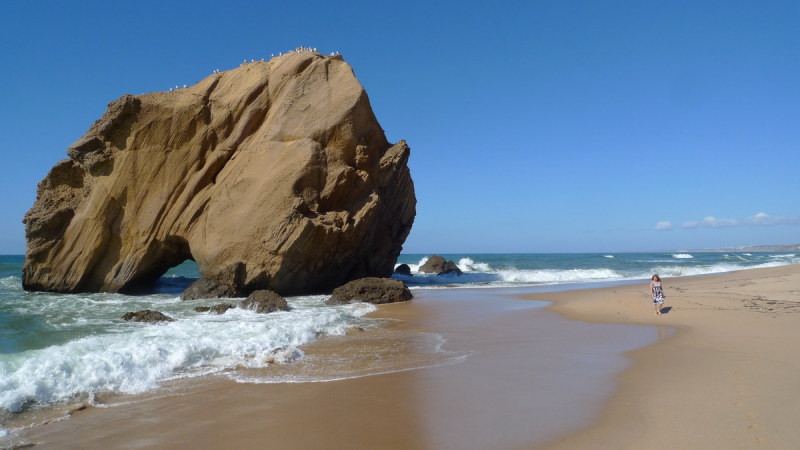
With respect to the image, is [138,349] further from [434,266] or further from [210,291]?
[434,266]

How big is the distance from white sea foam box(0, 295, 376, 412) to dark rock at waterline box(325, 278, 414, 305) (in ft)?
15.1

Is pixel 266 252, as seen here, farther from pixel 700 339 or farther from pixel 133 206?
pixel 700 339

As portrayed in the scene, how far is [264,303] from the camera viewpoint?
12859 millimetres

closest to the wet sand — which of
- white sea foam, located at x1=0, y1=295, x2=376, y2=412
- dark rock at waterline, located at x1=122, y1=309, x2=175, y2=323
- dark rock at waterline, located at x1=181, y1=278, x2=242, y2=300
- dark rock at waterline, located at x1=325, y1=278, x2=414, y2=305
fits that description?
white sea foam, located at x1=0, y1=295, x2=376, y2=412

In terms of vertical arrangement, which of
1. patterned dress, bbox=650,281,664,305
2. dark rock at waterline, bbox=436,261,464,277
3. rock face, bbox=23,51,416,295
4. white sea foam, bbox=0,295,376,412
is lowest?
white sea foam, bbox=0,295,376,412

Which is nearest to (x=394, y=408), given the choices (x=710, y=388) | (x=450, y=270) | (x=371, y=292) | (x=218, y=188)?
(x=710, y=388)

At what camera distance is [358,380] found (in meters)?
5.99

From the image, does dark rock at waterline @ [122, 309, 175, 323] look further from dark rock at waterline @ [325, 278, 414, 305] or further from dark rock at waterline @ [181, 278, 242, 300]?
dark rock at waterline @ [325, 278, 414, 305]

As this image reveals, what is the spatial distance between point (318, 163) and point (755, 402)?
552 inches

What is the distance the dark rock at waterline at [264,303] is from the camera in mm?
12664

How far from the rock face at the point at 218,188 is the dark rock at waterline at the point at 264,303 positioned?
2.55 m

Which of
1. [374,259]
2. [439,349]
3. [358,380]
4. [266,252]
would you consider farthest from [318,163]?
[358,380]

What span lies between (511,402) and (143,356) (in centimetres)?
499

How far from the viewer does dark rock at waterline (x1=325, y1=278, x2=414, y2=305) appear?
15047mm
